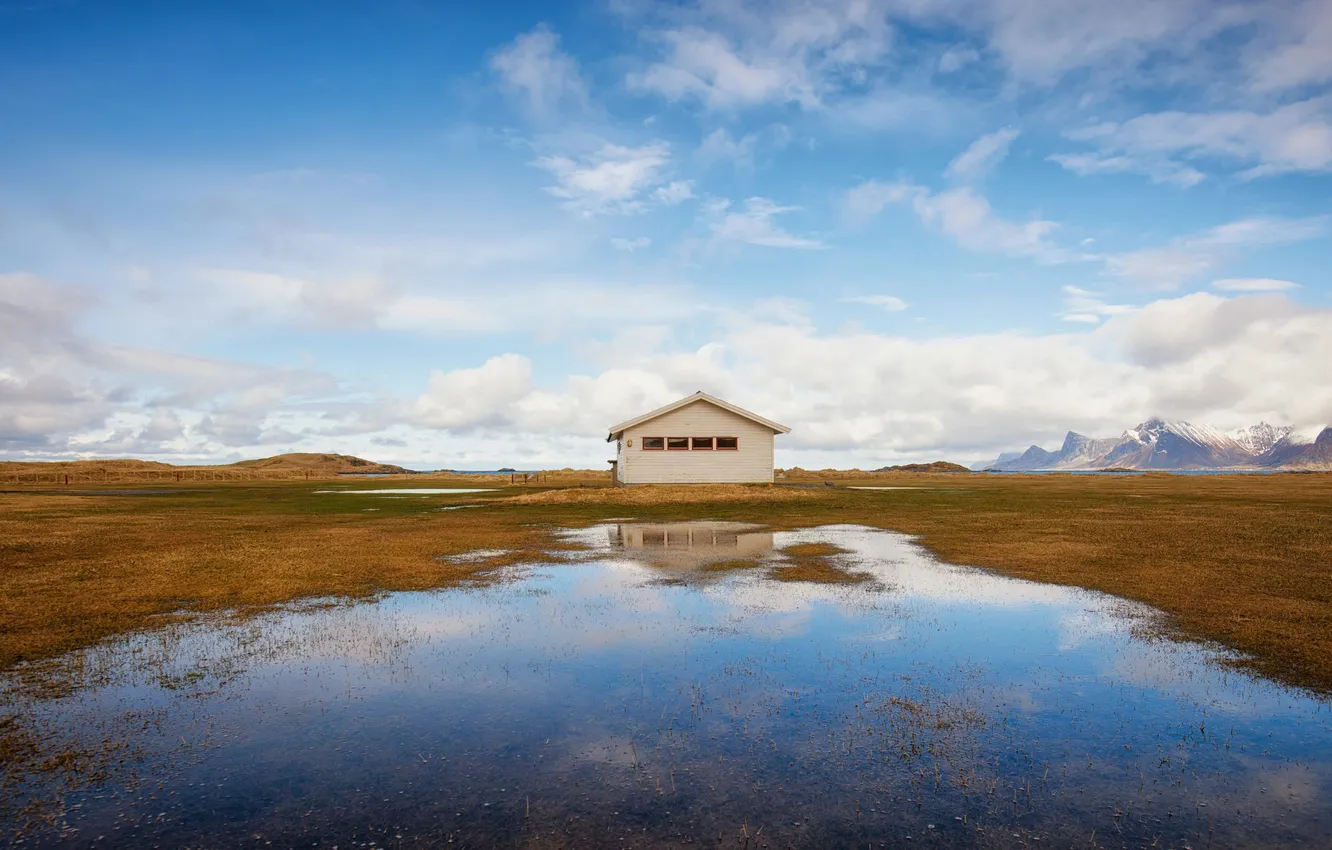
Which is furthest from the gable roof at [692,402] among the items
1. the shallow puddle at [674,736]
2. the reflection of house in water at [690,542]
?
the shallow puddle at [674,736]

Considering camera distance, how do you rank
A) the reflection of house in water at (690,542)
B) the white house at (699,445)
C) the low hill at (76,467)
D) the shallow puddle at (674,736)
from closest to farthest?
the shallow puddle at (674,736) → the reflection of house in water at (690,542) → the white house at (699,445) → the low hill at (76,467)

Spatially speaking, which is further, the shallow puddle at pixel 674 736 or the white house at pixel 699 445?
the white house at pixel 699 445

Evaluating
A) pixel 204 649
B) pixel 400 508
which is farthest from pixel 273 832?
pixel 400 508

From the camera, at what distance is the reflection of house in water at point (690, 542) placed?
70.1 ft

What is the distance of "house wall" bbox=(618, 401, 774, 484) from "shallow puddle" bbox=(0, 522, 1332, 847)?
130 feet

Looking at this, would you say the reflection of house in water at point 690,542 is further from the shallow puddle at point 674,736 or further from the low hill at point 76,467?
the low hill at point 76,467

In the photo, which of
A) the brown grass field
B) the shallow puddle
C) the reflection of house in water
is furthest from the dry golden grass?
the shallow puddle

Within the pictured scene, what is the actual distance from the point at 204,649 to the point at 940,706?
11.5m

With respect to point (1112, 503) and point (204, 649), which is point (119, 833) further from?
point (1112, 503)

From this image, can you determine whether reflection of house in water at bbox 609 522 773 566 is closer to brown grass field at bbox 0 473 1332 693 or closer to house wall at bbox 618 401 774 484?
brown grass field at bbox 0 473 1332 693

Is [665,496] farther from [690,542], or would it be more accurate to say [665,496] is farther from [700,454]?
[690,542]

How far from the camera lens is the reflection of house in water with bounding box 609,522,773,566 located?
2138 centimetres

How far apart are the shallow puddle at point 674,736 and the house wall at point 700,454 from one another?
39.7 metres

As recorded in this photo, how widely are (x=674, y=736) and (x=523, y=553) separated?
599 inches
